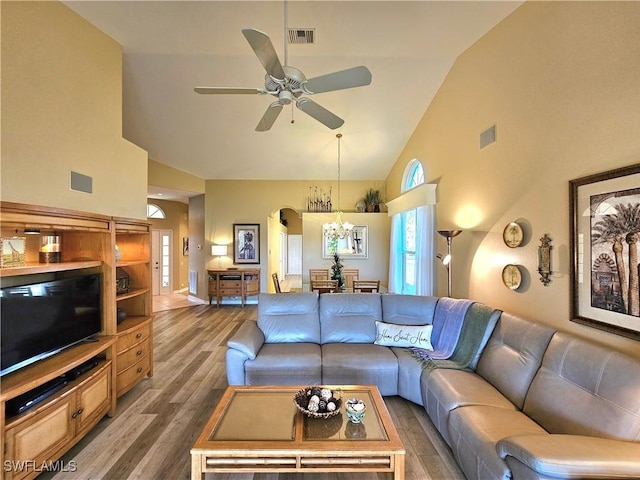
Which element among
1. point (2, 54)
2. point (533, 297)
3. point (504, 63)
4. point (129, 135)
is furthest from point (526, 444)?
point (129, 135)

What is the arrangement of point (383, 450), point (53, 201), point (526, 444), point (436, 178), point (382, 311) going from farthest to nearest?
1. point (436, 178)
2. point (382, 311)
3. point (53, 201)
4. point (383, 450)
5. point (526, 444)

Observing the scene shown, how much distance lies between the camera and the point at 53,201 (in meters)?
2.39

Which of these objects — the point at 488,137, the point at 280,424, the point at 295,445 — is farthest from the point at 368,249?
the point at 295,445

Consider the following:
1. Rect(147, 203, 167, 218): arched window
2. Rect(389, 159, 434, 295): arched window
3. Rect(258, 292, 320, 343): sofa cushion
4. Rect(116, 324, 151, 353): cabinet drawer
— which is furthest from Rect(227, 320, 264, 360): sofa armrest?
Rect(147, 203, 167, 218): arched window

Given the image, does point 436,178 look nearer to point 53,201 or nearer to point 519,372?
point 519,372

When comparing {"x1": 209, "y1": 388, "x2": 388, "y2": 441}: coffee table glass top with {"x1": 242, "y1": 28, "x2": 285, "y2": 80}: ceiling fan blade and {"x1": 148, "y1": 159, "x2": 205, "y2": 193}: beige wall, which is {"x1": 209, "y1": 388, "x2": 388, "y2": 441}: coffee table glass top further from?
{"x1": 148, "y1": 159, "x2": 205, "y2": 193}: beige wall

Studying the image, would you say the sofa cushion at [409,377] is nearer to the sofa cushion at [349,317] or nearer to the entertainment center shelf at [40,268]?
the sofa cushion at [349,317]

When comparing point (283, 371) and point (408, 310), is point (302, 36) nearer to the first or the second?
point (408, 310)

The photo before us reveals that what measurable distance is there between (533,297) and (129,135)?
6.52 metres

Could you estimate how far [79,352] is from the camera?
7.52 feet

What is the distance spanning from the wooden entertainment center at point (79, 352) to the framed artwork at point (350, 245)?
14.4ft

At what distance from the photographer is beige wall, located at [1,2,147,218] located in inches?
82.6

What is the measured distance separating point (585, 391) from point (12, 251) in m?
4.03

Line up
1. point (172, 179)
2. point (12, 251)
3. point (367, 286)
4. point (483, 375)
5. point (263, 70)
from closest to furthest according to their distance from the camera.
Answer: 1. point (12, 251)
2. point (483, 375)
3. point (263, 70)
4. point (367, 286)
5. point (172, 179)
